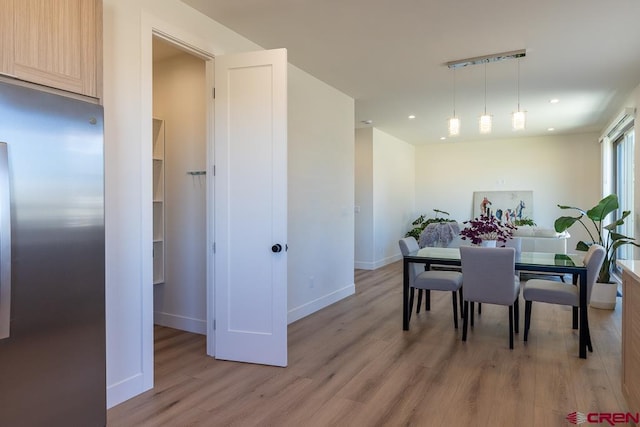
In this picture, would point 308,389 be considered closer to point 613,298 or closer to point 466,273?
point 466,273

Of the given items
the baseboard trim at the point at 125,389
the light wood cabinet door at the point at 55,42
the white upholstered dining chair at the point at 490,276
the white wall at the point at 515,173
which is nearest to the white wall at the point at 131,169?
the baseboard trim at the point at 125,389

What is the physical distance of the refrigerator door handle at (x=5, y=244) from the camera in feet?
4.98

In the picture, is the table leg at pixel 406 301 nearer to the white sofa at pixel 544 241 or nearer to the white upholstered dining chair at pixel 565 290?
the white upholstered dining chair at pixel 565 290

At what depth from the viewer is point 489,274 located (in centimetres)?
344

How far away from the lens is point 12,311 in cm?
157

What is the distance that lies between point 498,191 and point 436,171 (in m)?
1.48

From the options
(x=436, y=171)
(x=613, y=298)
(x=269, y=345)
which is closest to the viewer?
(x=269, y=345)

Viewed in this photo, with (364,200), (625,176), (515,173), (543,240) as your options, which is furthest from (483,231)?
(515,173)

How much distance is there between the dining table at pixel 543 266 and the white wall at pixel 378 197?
2943mm

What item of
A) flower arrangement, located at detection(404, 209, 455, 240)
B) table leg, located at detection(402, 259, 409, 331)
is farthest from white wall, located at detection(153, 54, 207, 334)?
flower arrangement, located at detection(404, 209, 455, 240)

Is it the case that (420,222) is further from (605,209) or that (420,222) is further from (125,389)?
(125,389)

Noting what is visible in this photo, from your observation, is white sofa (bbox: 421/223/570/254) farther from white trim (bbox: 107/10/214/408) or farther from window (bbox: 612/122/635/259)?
white trim (bbox: 107/10/214/408)

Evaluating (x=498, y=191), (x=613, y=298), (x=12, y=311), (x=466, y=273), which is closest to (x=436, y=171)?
(x=498, y=191)

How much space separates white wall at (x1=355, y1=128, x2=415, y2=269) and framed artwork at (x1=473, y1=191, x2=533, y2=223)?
189cm
